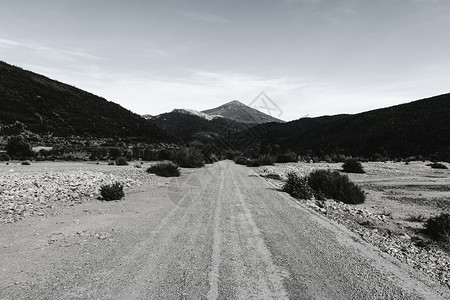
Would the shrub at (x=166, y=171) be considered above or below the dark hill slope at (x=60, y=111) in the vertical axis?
below

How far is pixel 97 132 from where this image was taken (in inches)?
2354

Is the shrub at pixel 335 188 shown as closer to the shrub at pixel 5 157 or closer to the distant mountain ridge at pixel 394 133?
the shrub at pixel 5 157

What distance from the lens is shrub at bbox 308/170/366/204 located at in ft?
41.9

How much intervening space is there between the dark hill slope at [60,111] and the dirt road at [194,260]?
5163 centimetres

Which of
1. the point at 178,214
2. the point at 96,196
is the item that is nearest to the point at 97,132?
the point at 96,196

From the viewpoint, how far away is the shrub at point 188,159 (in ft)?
99.8

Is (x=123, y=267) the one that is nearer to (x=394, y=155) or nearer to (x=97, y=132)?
(x=394, y=155)

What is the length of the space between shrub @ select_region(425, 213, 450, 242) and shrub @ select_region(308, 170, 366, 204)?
15.0ft

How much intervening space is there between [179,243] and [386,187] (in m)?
15.8

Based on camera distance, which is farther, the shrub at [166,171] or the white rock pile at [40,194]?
the shrub at [166,171]

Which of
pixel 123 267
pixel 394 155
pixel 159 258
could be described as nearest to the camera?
pixel 123 267

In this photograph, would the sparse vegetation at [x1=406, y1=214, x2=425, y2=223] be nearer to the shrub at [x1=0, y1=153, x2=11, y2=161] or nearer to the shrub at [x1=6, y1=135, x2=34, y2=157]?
the shrub at [x1=0, y1=153, x2=11, y2=161]

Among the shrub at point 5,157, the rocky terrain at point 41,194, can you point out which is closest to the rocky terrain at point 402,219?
the rocky terrain at point 41,194

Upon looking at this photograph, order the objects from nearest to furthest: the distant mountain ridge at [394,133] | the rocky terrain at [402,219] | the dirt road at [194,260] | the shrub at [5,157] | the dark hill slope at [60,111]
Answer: the dirt road at [194,260] → the rocky terrain at [402,219] → the shrub at [5,157] → the distant mountain ridge at [394,133] → the dark hill slope at [60,111]
